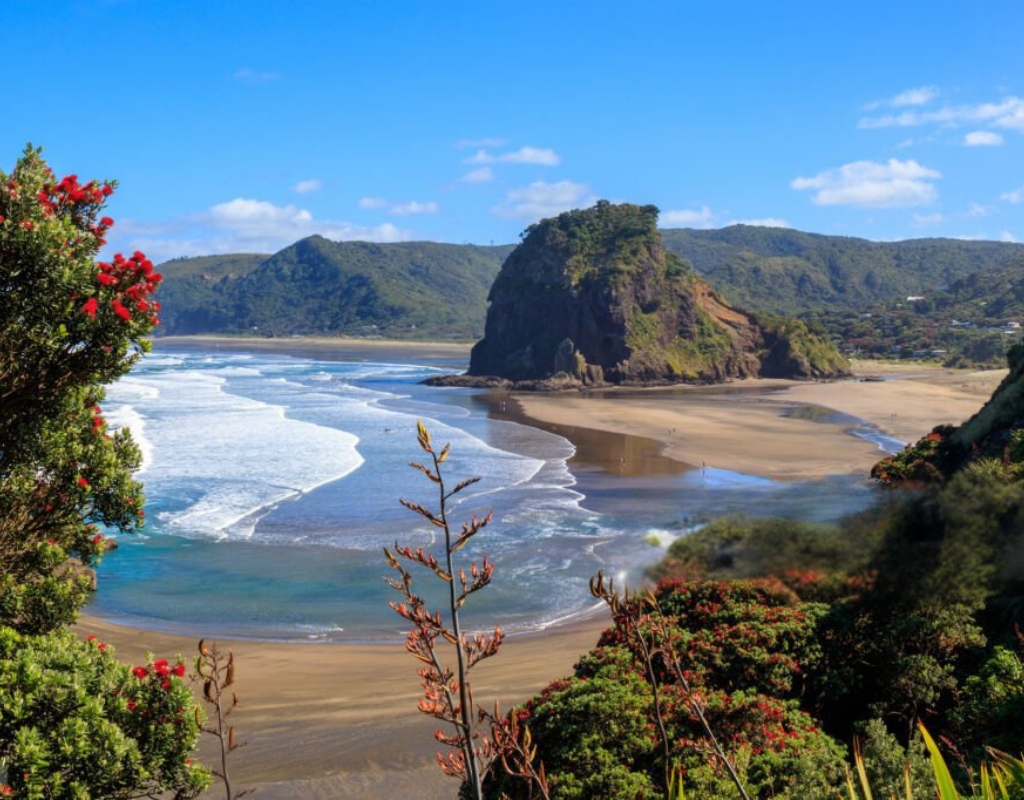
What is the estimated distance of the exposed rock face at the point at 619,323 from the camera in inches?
3418

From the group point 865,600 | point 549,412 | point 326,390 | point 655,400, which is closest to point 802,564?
point 865,600

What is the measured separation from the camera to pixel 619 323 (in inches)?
3435

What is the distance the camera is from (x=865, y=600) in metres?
11.6

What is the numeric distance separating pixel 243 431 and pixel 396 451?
427 inches

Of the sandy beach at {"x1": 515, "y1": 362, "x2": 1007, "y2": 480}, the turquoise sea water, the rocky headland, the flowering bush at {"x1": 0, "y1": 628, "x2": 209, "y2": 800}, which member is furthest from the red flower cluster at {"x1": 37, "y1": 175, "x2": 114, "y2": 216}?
the rocky headland

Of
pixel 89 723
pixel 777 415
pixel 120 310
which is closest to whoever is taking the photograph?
pixel 89 723

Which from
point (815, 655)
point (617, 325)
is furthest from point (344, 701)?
point (617, 325)

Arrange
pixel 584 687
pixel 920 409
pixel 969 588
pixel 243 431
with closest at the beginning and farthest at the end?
pixel 584 687 < pixel 969 588 < pixel 243 431 < pixel 920 409

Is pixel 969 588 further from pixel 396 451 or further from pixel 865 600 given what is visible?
pixel 396 451

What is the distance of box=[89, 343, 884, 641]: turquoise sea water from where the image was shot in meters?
20.0

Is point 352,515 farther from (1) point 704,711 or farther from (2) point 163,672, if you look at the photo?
(2) point 163,672

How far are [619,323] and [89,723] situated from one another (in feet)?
272

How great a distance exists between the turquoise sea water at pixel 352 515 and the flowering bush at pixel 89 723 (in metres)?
9.41

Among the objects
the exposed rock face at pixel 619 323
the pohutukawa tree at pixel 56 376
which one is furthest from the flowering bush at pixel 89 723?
the exposed rock face at pixel 619 323
